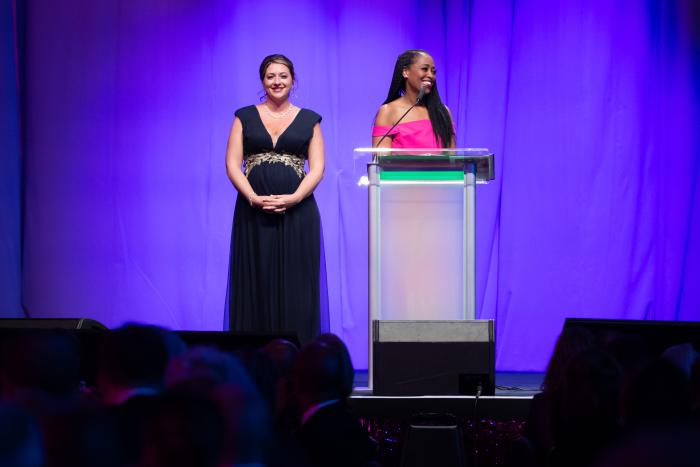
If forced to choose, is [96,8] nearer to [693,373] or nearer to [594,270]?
[594,270]

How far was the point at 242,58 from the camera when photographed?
23.1ft

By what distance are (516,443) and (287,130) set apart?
244 centimetres

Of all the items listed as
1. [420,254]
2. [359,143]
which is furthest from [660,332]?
[359,143]

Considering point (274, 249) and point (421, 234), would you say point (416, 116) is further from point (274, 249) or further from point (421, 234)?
point (274, 249)

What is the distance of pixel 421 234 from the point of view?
4.41 m

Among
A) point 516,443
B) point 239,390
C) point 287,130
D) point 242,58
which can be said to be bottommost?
point 516,443

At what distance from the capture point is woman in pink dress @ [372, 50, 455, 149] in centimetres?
482

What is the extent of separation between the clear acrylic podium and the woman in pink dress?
0.42m

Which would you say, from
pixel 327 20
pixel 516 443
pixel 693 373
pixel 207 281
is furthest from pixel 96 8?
pixel 693 373

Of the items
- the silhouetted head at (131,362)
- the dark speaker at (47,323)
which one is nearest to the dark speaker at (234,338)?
the dark speaker at (47,323)

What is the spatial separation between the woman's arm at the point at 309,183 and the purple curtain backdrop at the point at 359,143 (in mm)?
1774

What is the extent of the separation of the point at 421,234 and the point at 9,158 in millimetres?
3724

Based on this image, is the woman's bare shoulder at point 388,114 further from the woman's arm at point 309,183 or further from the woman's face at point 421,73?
the woman's arm at point 309,183

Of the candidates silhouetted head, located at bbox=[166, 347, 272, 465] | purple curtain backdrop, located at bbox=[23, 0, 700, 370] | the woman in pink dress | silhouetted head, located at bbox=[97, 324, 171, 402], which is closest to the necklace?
the woman in pink dress
